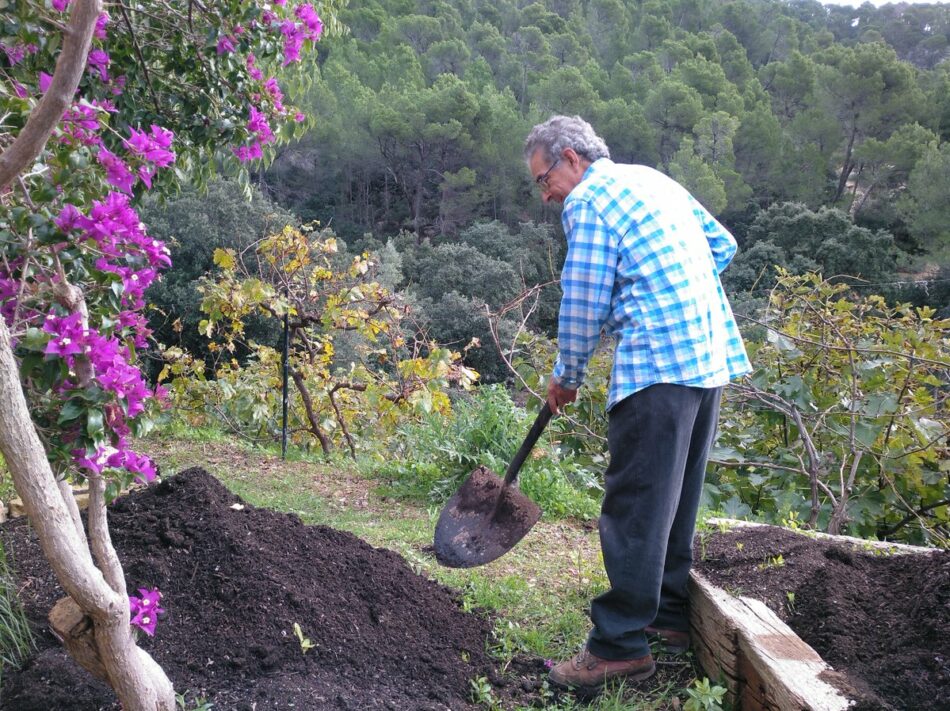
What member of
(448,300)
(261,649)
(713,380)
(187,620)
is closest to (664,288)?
(713,380)

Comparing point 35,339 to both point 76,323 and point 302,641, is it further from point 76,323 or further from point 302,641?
point 302,641

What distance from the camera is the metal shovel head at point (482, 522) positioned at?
3072 mm

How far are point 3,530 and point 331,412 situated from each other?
383cm

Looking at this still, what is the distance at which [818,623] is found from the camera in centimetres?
244

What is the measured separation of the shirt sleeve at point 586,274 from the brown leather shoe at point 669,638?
103 centimetres

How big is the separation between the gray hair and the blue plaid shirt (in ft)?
0.49

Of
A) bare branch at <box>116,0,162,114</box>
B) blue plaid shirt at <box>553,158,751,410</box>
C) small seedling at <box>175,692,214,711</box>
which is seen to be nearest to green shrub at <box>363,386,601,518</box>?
blue plaid shirt at <box>553,158,751,410</box>

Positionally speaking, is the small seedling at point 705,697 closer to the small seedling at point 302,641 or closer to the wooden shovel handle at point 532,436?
the wooden shovel handle at point 532,436

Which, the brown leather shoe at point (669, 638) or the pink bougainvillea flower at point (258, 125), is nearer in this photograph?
the brown leather shoe at point (669, 638)

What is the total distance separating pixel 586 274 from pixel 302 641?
53.9 inches

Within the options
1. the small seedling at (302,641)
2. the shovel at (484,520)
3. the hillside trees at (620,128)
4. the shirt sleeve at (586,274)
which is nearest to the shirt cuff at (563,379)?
the shirt sleeve at (586,274)

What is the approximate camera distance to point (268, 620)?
2.40m

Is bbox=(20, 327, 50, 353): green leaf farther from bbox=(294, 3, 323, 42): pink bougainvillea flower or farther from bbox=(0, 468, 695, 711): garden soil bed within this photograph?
bbox=(294, 3, 323, 42): pink bougainvillea flower

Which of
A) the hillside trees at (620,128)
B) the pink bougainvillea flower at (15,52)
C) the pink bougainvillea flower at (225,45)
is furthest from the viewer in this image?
the hillside trees at (620,128)
